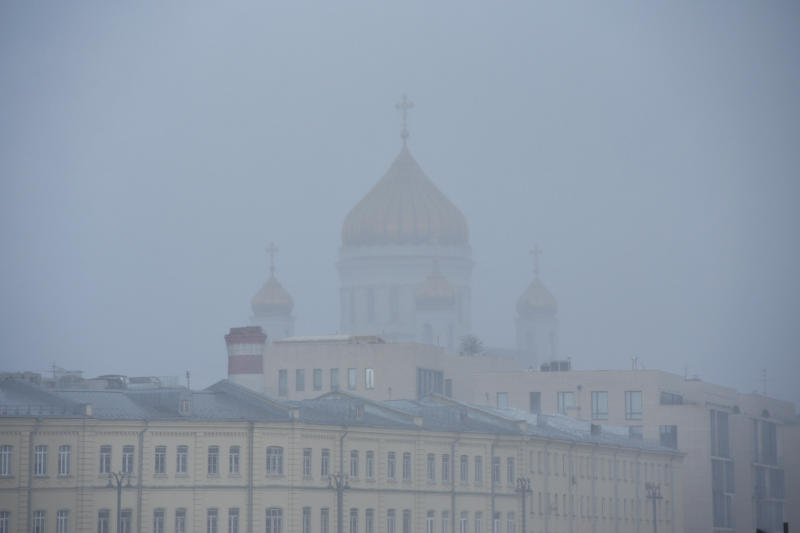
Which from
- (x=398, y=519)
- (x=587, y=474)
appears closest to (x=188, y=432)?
(x=398, y=519)

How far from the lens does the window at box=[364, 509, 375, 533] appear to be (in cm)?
10975

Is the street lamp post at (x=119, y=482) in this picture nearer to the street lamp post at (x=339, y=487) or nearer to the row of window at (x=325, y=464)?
the row of window at (x=325, y=464)

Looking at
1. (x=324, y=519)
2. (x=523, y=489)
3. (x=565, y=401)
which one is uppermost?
(x=565, y=401)

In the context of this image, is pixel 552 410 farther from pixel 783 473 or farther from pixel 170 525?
pixel 170 525

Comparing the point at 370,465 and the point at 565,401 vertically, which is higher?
the point at 565,401

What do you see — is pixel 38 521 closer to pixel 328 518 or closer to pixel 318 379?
pixel 328 518

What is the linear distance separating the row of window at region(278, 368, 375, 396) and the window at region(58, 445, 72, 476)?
5635 cm

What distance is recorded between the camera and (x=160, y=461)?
102938mm

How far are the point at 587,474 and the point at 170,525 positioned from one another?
37776mm

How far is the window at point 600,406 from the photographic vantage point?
156250mm

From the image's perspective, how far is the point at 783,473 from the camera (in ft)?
571

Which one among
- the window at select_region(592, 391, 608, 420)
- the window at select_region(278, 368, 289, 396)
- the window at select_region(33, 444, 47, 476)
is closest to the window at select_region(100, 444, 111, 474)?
the window at select_region(33, 444, 47, 476)

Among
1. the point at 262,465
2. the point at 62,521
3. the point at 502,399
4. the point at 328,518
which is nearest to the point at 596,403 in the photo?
the point at 502,399

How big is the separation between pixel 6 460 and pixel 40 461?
169 centimetres
